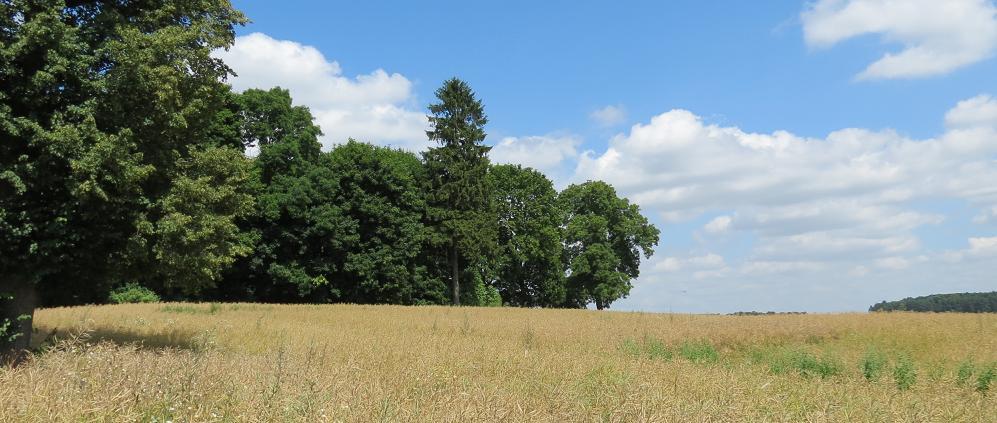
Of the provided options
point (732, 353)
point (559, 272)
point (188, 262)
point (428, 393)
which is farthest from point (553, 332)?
point (559, 272)

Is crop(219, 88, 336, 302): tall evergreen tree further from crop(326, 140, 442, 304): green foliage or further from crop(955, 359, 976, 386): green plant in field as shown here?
crop(955, 359, 976, 386): green plant in field

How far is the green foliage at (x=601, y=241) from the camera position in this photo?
171 ft

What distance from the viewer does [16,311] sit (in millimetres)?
11555

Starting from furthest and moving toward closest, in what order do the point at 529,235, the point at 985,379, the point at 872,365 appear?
the point at 529,235
the point at 872,365
the point at 985,379

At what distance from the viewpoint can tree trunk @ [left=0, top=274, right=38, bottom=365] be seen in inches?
435

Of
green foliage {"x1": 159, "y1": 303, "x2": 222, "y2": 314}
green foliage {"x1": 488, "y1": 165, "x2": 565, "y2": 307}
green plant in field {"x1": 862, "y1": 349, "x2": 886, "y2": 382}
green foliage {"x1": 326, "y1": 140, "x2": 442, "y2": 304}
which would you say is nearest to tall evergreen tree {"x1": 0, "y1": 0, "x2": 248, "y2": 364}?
green foliage {"x1": 159, "y1": 303, "x2": 222, "y2": 314}

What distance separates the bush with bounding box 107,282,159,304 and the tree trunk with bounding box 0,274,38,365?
25.7m

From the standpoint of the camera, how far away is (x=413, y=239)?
4222 cm

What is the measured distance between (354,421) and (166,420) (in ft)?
4.84

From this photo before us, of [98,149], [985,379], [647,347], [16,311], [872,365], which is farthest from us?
[647,347]

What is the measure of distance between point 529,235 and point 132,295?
28.7 m

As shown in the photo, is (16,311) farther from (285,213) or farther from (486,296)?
(486,296)

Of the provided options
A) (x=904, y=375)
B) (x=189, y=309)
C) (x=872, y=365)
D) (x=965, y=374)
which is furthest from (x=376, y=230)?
(x=965, y=374)

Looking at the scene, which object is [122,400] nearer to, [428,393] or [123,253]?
[428,393]
